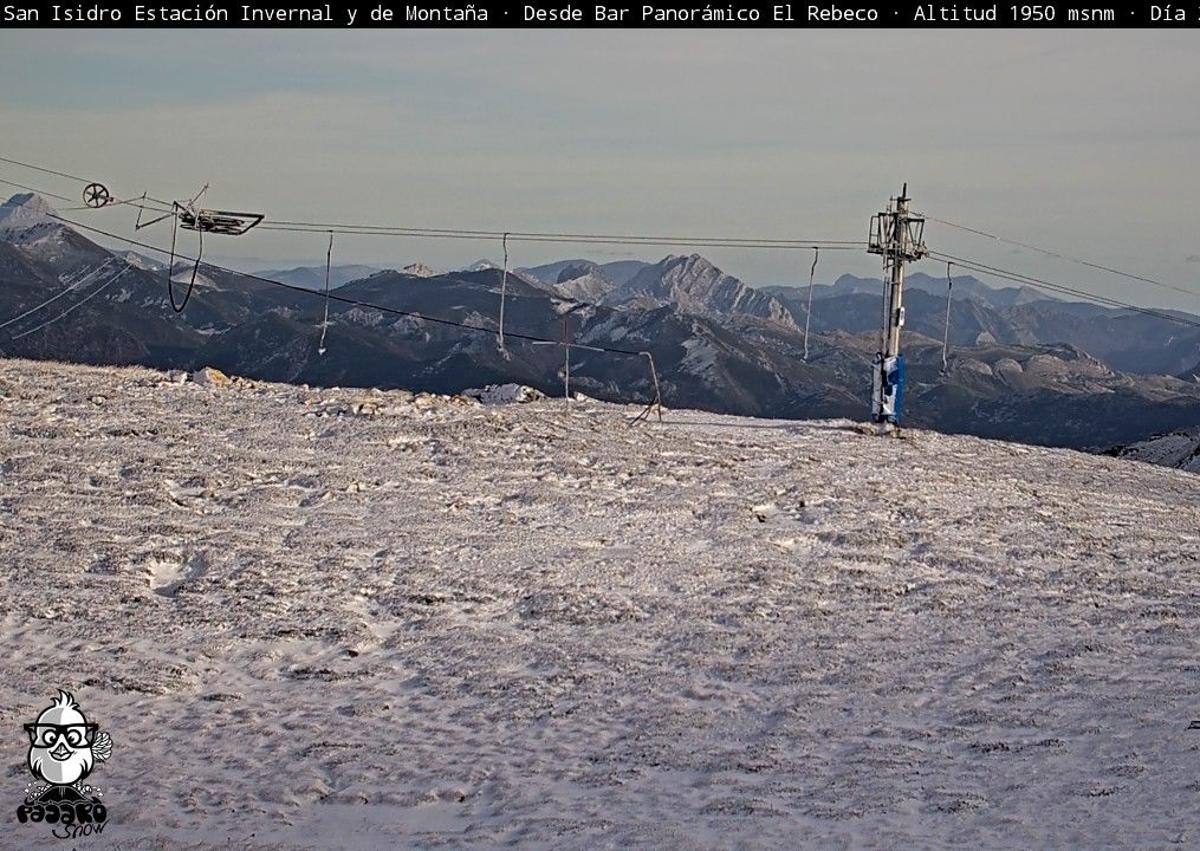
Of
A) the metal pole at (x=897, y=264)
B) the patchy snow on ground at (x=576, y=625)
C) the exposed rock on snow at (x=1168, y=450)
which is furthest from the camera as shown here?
the exposed rock on snow at (x=1168, y=450)

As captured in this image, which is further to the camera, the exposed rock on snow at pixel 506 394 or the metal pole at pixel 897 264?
the exposed rock on snow at pixel 506 394

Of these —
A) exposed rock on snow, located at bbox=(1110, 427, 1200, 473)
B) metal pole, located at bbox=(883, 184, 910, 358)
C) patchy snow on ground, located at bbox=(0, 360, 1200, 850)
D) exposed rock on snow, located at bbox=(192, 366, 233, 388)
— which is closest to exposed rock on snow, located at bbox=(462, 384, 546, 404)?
patchy snow on ground, located at bbox=(0, 360, 1200, 850)

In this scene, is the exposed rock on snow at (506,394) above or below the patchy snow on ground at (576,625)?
above

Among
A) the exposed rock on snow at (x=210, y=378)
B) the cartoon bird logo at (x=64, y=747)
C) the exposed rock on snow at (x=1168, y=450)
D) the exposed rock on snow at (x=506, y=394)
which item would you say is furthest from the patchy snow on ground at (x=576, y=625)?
the exposed rock on snow at (x=1168, y=450)

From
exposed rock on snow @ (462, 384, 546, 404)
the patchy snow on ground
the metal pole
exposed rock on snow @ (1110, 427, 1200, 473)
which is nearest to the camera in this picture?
the patchy snow on ground

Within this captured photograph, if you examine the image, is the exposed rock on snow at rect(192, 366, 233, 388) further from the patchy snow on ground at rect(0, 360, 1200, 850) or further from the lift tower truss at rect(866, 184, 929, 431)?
the lift tower truss at rect(866, 184, 929, 431)

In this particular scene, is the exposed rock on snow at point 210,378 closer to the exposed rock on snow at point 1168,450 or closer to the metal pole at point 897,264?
the metal pole at point 897,264

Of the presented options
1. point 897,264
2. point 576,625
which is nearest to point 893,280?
point 897,264
